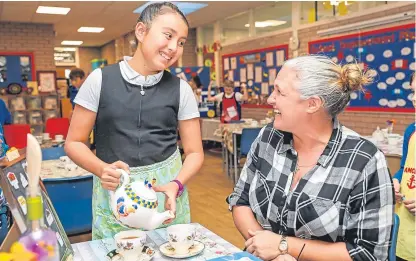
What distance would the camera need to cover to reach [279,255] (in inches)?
53.8

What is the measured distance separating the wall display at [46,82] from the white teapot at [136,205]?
325 inches

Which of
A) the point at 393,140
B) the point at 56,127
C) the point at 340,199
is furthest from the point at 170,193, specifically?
the point at 56,127

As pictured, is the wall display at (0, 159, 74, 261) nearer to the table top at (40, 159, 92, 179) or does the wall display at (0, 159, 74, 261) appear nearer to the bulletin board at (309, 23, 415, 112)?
the table top at (40, 159, 92, 179)

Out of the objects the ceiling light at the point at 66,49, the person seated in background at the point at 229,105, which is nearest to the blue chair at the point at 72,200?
the person seated in background at the point at 229,105

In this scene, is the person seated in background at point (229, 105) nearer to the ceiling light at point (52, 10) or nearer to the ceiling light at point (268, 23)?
the ceiling light at point (268, 23)

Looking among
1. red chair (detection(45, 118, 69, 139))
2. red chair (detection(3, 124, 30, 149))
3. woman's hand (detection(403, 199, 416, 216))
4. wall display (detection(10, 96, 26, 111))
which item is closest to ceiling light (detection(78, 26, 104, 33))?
wall display (detection(10, 96, 26, 111))

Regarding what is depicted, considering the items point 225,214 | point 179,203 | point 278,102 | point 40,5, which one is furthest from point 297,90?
point 40,5

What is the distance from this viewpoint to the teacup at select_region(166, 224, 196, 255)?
128cm

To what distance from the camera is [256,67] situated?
30.0 ft

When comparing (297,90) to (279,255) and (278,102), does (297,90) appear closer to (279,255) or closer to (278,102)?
(278,102)

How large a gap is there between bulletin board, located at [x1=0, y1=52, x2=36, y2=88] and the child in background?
8.49 metres

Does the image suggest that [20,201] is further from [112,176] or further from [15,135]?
[15,135]

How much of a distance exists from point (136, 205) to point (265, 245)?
50cm

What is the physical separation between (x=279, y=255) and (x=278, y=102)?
53cm
